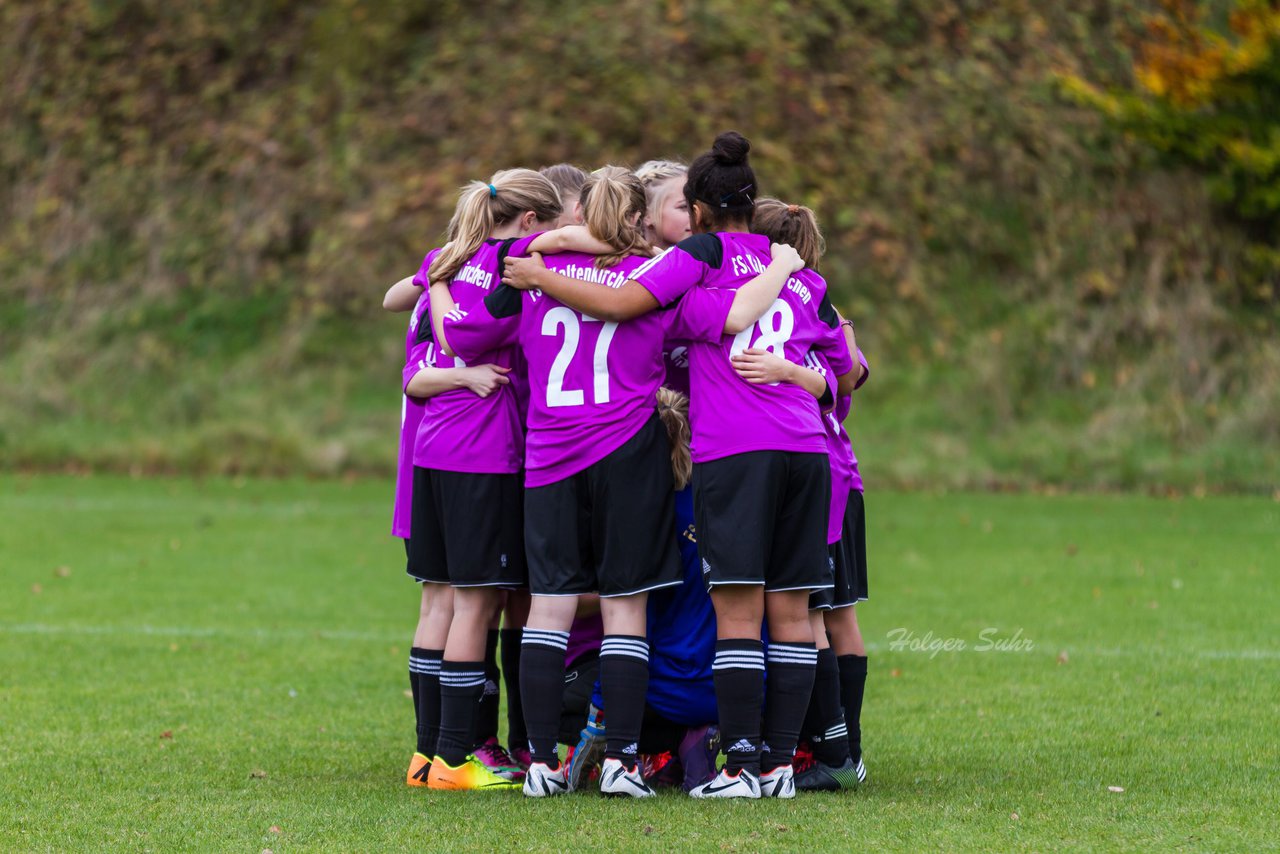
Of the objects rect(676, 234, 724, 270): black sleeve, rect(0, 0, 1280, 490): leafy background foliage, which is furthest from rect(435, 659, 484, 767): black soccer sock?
rect(0, 0, 1280, 490): leafy background foliage

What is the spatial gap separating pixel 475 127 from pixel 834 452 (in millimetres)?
15700

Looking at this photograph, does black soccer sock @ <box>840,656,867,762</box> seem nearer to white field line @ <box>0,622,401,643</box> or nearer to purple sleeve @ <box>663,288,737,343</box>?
purple sleeve @ <box>663,288,737,343</box>

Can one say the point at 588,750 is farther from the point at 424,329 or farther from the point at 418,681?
the point at 424,329

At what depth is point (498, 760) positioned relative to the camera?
5.26 meters

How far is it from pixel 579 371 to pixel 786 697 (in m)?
1.16

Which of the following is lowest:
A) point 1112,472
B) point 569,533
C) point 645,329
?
point 1112,472

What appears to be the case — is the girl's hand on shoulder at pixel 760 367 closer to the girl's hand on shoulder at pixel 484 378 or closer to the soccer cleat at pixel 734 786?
the girl's hand on shoulder at pixel 484 378

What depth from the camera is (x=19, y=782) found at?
4977mm

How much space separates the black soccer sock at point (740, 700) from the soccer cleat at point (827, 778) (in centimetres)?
29

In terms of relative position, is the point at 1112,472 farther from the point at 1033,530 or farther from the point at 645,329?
the point at 645,329

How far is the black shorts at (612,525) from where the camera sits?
4.83m

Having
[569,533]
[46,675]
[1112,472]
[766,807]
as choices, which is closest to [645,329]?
[569,533]

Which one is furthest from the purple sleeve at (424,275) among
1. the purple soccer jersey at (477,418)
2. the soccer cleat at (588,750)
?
the soccer cleat at (588,750)

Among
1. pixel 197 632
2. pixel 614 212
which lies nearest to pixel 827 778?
pixel 614 212
